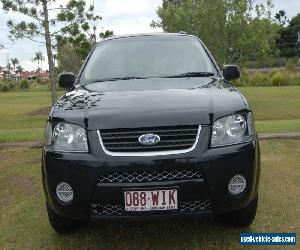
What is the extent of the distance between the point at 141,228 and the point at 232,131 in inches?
51.8

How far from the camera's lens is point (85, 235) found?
419 centimetres

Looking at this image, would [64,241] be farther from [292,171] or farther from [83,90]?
[292,171]

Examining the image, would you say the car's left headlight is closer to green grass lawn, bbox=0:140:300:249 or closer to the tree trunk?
green grass lawn, bbox=0:140:300:249

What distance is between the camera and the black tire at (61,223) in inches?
159

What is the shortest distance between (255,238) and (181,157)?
1.12 m

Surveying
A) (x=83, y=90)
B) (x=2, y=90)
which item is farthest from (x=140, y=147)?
(x=2, y=90)

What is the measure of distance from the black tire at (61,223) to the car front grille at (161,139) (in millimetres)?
1003

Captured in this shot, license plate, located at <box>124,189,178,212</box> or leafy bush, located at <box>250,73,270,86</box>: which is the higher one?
license plate, located at <box>124,189,178,212</box>

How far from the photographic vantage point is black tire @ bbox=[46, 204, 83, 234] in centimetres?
405

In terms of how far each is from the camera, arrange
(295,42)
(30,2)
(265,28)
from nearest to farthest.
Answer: (30,2)
(265,28)
(295,42)

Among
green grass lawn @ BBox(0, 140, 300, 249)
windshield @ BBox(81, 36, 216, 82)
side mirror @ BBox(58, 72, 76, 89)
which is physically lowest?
green grass lawn @ BBox(0, 140, 300, 249)

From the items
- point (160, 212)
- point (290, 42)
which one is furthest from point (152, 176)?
point (290, 42)

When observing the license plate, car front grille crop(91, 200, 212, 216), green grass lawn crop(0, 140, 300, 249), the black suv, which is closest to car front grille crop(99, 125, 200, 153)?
the black suv

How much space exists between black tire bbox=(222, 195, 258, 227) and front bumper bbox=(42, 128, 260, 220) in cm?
47
